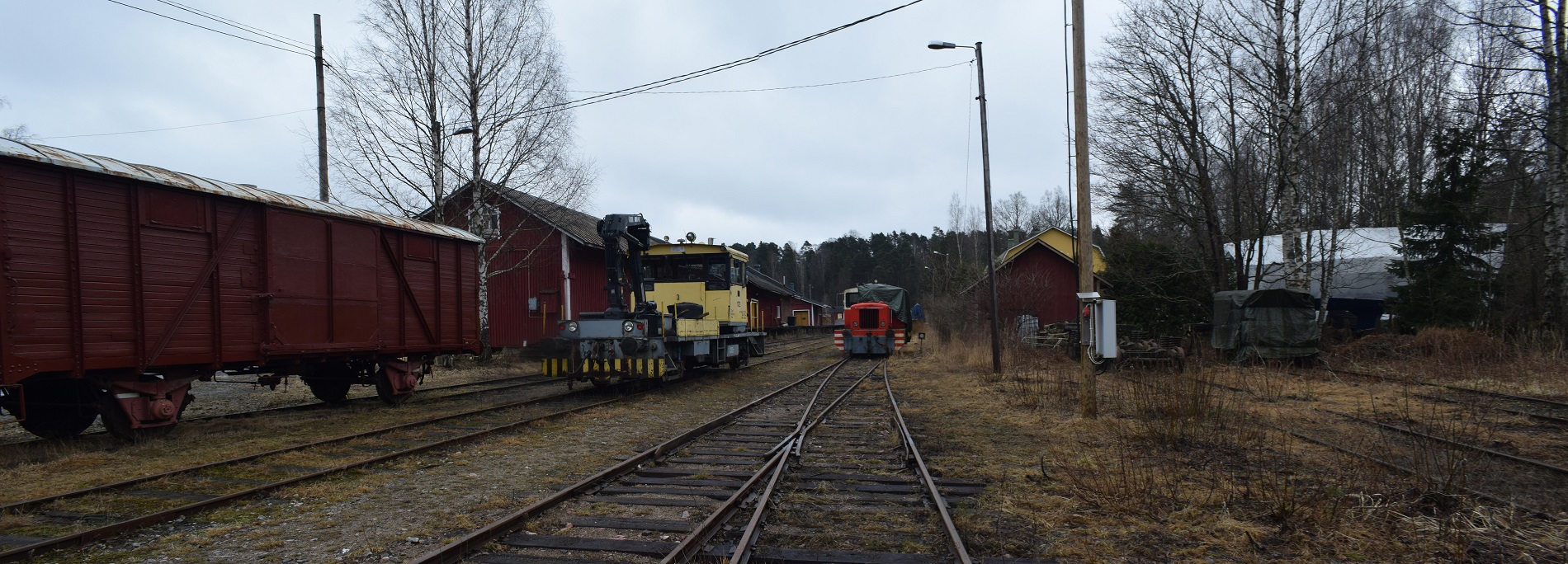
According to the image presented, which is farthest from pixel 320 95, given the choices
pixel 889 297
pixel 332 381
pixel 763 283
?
pixel 763 283

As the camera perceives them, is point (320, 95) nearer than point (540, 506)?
No

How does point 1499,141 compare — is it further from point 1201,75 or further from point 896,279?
point 896,279

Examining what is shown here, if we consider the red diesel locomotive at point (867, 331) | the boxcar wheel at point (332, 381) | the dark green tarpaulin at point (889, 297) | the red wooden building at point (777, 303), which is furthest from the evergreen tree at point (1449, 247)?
the boxcar wheel at point (332, 381)

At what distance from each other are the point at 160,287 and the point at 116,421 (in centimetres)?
142

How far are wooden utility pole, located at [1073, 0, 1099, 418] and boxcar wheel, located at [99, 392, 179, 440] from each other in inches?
412

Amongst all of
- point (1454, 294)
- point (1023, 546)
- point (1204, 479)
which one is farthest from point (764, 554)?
point (1454, 294)

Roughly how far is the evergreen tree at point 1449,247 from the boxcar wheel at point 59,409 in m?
24.6

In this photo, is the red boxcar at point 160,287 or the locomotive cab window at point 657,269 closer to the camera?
the red boxcar at point 160,287

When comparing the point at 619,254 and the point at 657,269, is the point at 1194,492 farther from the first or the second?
the point at 657,269

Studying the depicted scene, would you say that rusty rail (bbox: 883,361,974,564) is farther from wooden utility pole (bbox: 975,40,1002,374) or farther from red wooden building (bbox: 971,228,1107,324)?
red wooden building (bbox: 971,228,1107,324)

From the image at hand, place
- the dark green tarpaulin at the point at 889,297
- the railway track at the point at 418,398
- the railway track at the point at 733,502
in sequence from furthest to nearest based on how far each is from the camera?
the dark green tarpaulin at the point at 889,297 < the railway track at the point at 418,398 < the railway track at the point at 733,502

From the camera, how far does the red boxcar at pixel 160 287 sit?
6809 millimetres

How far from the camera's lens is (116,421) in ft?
25.4

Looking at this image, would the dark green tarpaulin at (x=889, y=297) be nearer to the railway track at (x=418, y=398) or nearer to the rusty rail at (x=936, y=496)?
the railway track at (x=418, y=398)
